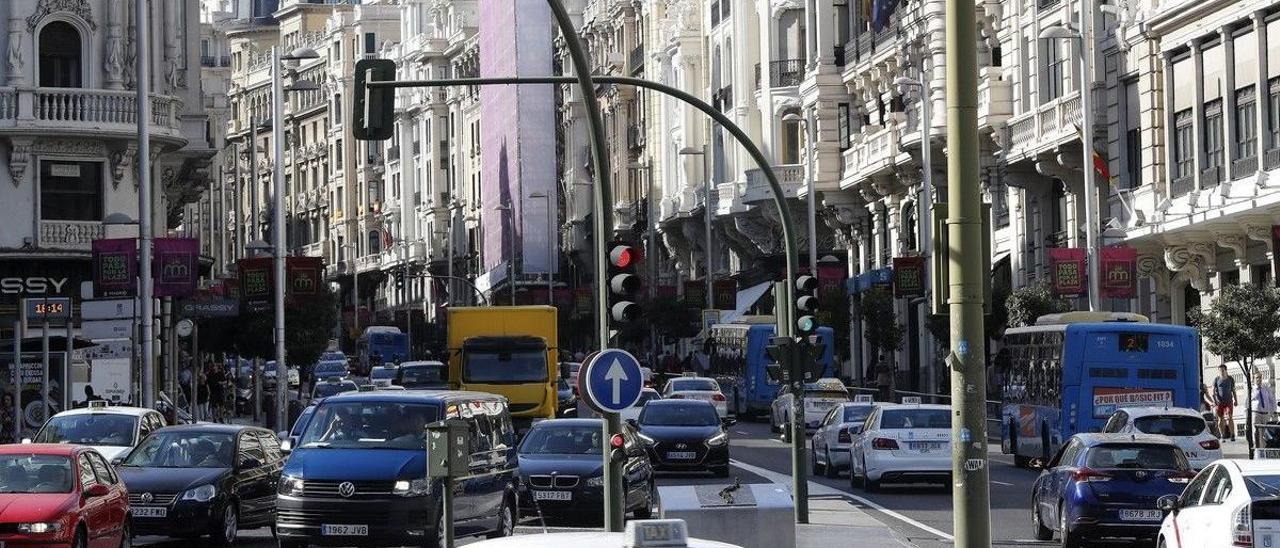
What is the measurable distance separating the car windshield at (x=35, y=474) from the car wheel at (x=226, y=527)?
3733 millimetres

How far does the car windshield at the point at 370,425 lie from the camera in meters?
23.7

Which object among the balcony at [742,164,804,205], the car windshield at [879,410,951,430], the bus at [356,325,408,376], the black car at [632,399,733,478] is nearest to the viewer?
the car windshield at [879,410,951,430]

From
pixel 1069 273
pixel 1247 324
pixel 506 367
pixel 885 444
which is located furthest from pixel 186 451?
pixel 1069 273

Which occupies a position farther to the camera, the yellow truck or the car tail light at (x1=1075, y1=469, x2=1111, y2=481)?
the yellow truck

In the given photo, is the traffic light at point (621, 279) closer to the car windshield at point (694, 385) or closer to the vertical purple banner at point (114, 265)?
the vertical purple banner at point (114, 265)

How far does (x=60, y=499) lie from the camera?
67.8 feet

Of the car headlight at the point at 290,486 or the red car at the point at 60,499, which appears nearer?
the red car at the point at 60,499

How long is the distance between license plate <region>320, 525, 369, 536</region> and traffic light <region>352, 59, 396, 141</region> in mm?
3698

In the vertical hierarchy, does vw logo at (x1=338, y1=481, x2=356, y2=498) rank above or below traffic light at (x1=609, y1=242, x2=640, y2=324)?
below

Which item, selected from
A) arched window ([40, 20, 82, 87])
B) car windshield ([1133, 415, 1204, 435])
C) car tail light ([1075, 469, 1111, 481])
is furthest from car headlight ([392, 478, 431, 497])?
arched window ([40, 20, 82, 87])

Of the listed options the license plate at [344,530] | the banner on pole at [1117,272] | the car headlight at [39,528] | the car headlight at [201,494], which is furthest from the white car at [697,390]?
the car headlight at [39,528]

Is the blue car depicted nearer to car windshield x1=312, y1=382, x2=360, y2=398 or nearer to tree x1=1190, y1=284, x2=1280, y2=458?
tree x1=1190, y1=284, x2=1280, y2=458

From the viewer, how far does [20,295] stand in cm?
5078

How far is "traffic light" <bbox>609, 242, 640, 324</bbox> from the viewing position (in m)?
21.8
